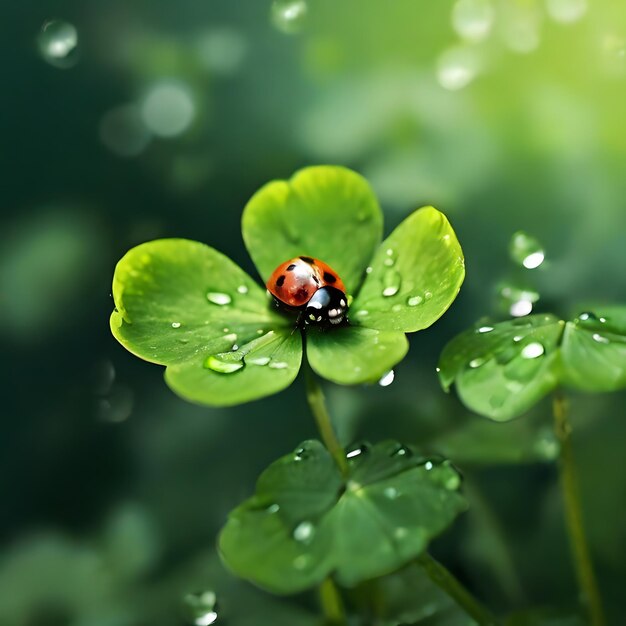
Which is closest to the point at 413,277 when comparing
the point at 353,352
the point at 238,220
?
the point at 353,352

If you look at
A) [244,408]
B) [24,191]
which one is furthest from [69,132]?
[244,408]

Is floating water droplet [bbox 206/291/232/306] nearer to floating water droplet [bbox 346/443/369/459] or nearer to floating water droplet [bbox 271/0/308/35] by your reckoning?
floating water droplet [bbox 346/443/369/459]

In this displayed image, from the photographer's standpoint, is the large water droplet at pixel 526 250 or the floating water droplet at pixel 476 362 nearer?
the floating water droplet at pixel 476 362

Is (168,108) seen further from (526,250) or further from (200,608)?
(200,608)

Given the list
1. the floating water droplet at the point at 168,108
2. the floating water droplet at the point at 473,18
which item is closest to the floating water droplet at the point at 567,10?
the floating water droplet at the point at 473,18

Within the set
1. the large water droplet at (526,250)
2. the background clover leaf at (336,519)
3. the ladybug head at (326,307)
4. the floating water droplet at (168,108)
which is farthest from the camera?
the floating water droplet at (168,108)

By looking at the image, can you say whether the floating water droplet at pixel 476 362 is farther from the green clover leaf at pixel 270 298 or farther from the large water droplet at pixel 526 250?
the large water droplet at pixel 526 250
